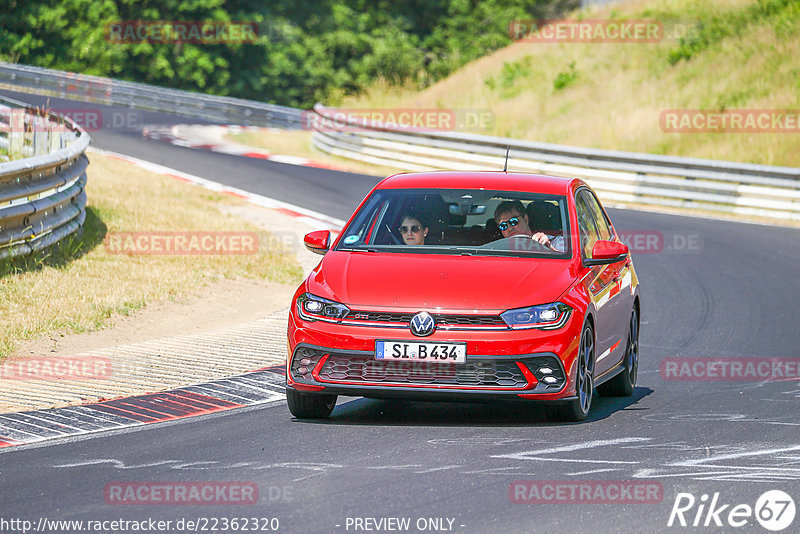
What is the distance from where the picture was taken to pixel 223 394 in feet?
30.6

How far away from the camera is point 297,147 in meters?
35.3

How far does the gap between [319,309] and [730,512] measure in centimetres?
291

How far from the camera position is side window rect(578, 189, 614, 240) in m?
9.84

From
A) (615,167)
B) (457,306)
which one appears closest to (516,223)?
(457,306)

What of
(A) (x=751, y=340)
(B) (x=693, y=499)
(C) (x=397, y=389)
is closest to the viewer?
(B) (x=693, y=499)

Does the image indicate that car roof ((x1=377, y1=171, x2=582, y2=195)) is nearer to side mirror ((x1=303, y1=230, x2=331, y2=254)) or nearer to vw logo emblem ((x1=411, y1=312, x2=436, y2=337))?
side mirror ((x1=303, y1=230, x2=331, y2=254))

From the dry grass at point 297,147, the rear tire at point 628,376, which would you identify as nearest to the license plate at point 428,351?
the rear tire at point 628,376

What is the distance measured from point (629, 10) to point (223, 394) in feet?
115

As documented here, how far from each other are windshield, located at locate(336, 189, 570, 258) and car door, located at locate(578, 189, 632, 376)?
1.40 ft

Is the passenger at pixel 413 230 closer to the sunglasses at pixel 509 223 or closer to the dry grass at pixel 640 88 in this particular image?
the sunglasses at pixel 509 223

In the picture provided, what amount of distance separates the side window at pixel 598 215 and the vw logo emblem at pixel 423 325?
2390 millimetres

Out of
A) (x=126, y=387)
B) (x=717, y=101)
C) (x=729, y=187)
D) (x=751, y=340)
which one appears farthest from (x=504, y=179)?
(x=717, y=101)

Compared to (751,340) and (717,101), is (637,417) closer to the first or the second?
(751,340)

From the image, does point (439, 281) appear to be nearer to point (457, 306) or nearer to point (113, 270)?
point (457, 306)
